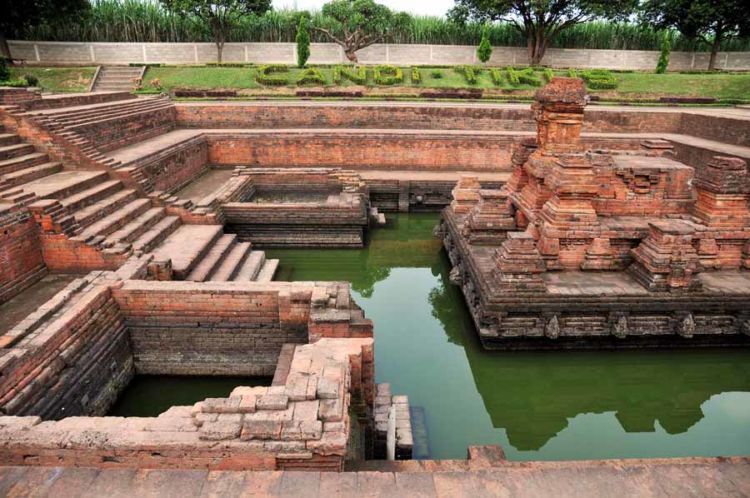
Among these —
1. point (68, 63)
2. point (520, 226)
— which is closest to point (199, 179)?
point (520, 226)

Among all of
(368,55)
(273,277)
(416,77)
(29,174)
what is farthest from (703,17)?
(29,174)

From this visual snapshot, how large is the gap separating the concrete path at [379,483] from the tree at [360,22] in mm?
26514

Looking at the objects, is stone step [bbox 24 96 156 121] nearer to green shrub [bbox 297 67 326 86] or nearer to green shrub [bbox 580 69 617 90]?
green shrub [bbox 297 67 326 86]

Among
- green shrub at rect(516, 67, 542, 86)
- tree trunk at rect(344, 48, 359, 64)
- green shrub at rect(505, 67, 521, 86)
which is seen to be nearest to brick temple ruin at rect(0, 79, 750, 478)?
green shrub at rect(516, 67, 542, 86)

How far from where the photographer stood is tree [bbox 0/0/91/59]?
68.2ft

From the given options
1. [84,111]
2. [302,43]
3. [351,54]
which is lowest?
[84,111]

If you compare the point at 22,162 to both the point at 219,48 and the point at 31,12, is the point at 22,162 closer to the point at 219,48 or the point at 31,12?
the point at 31,12

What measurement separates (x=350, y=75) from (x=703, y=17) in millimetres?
18863

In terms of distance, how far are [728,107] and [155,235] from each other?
72.0 ft

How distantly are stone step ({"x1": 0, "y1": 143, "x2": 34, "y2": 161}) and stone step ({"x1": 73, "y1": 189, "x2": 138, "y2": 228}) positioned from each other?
6.02 feet

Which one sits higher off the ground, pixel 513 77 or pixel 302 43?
pixel 302 43

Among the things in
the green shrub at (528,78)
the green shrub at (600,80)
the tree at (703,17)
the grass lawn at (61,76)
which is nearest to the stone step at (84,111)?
the grass lawn at (61,76)

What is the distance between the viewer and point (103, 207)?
321 inches

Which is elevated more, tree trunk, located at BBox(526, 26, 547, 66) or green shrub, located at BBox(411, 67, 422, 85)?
tree trunk, located at BBox(526, 26, 547, 66)
